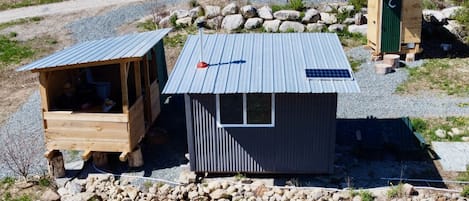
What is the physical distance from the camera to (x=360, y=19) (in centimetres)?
2256

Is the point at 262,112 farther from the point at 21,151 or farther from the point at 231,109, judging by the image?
the point at 21,151

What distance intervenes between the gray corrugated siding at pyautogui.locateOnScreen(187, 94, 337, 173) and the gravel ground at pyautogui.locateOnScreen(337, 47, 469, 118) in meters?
3.68

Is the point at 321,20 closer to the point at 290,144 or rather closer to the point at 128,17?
the point at 128,17

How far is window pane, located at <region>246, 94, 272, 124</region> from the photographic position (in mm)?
12109

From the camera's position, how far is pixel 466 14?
21.4 metres

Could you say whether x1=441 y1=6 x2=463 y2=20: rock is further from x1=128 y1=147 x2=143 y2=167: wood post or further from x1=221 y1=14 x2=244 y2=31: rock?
x1=128 y1=147 x2=143 y2=167: wood post

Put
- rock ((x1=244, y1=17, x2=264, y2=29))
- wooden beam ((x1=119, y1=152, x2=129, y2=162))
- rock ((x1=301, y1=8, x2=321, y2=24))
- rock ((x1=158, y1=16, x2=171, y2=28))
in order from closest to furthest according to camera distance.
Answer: wooden beam ((x1=119, y1=152, x2=129, y2=162)), rock ((x1=301, y1=8, x2=321, y2=24)), rock ((x1=244, y1=17, x2=264, y2=29)), rock ((x1=158, y1=16, x2=171, y2=28))

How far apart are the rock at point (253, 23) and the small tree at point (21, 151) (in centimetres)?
1031

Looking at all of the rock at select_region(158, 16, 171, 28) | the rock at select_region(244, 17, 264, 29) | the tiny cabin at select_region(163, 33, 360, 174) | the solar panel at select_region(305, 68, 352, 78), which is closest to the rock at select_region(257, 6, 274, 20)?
the rock at select_region(244, 17, 264, 29)

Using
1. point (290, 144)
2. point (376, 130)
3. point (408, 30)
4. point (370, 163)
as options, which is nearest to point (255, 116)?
point (290, 144)

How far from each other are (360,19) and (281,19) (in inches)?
121

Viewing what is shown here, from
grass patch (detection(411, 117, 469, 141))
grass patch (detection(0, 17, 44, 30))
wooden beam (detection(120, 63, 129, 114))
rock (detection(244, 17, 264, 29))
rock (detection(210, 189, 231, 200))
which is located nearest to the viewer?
rock (detection(210, 189, 231, 200))

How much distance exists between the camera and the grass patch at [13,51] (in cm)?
2188

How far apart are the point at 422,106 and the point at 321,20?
7.55 metres
